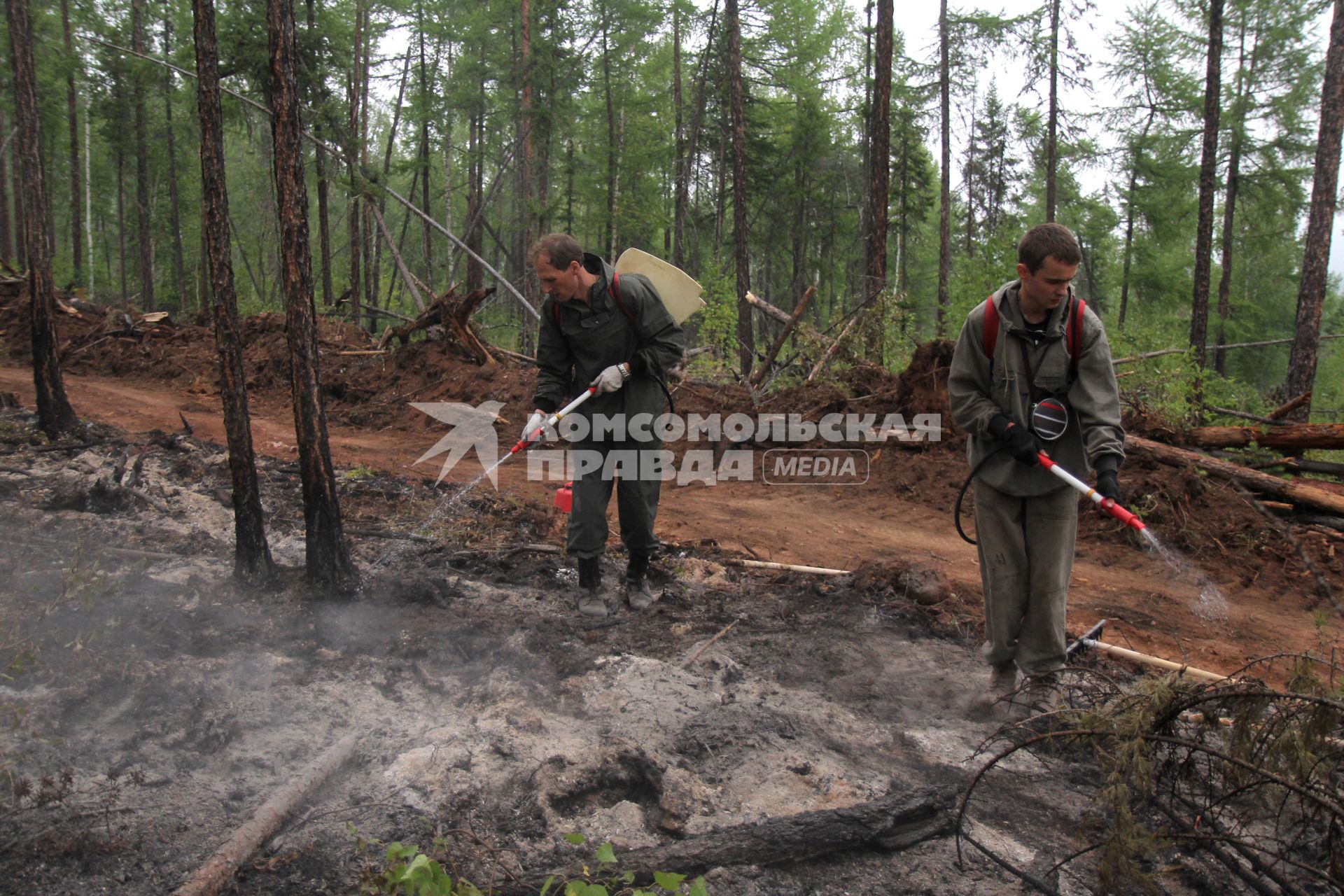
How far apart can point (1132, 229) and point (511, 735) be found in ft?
103

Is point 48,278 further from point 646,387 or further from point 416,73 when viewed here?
point 416,73

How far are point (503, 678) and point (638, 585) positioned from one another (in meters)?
1.43

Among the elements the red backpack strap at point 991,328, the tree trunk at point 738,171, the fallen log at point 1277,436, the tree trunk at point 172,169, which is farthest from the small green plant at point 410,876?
the tree trunk at point 172,169

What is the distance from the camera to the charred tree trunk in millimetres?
7672

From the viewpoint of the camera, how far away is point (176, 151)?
1094 inches

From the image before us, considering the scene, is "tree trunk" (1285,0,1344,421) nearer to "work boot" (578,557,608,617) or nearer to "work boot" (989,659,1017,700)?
"work boot" (989,659,1017,700)

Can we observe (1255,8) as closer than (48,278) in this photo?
No

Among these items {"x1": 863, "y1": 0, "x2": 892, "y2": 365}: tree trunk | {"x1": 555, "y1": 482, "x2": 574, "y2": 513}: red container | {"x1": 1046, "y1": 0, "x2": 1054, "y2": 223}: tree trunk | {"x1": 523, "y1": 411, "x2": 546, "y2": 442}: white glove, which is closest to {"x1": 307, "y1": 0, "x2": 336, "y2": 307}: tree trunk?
{"x1": 863, "y1": 0, "x2": 892, "y2": 365}: tree trunk

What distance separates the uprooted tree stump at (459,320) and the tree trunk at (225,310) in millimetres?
8200

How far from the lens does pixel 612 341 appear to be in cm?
487

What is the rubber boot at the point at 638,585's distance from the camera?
5.11 meters

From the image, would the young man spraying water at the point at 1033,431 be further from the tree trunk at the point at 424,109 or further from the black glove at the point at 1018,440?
the tree trunk at the point at 424,109

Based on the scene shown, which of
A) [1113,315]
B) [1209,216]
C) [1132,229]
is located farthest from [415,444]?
[1113,315]

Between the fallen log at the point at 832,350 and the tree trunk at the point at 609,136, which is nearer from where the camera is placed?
the fallen log at the point at 832,350
